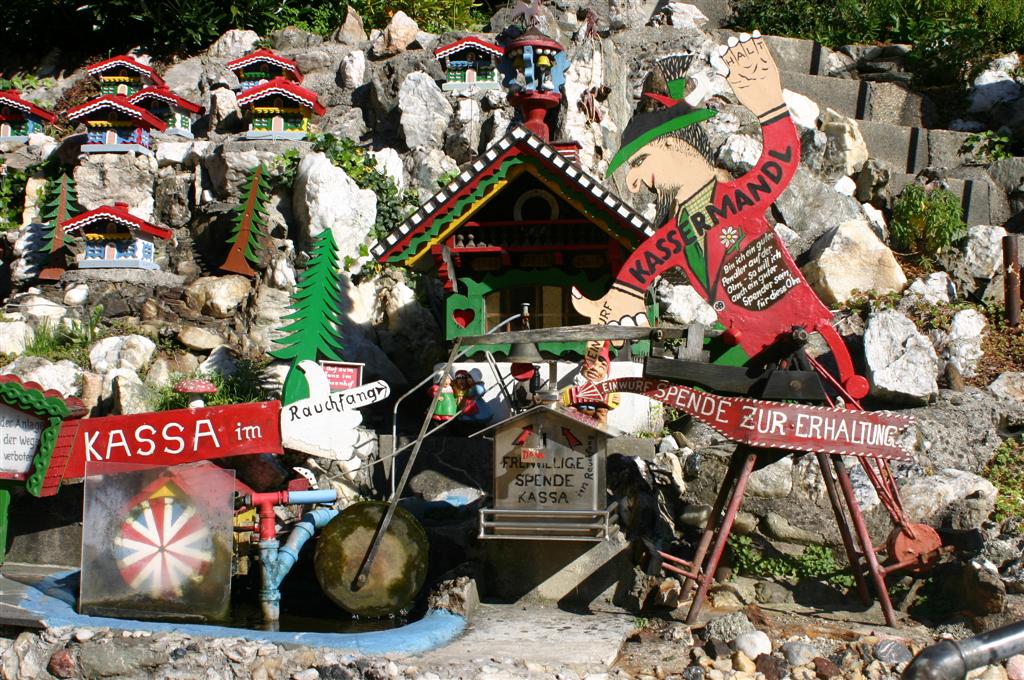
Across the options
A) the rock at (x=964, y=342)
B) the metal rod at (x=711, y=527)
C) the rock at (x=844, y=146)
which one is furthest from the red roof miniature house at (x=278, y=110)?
the metal rod at (x=711, y=527)

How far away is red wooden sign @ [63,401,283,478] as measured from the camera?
10328 mm

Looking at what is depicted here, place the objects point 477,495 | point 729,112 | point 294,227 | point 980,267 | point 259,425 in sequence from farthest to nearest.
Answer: point 729,112 < point 294,227 < point 980,267 < point 477,495 < point 259,425

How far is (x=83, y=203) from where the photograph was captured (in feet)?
62.2

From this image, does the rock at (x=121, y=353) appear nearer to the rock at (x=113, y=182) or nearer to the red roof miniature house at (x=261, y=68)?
the rock at (x=113, y=182)

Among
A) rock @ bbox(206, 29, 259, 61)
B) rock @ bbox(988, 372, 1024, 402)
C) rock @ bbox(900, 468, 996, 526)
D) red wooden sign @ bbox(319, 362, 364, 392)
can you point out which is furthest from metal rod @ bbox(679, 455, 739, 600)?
rock @ bbox(206, 29, 259, 61)

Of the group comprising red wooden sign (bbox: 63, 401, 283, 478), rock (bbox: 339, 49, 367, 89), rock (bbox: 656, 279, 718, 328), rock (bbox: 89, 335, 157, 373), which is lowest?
red wooden sign (bbox: 63, 401, 283, 478)

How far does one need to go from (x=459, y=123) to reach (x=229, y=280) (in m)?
5.70

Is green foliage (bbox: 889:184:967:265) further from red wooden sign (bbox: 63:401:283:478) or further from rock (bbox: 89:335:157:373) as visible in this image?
rock (bbox: 89:335:157:373)

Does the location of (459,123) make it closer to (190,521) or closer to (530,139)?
(530,139)

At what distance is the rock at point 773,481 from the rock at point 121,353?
29.4 ft

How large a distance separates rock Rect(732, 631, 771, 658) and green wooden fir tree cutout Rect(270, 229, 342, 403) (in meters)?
6.67

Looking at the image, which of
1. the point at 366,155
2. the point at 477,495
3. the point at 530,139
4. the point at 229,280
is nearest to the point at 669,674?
the point at 477,495

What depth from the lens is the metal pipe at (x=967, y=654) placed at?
3375 millimetres

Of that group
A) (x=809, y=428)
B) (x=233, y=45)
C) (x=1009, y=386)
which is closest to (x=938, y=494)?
(x=809, y=428)
